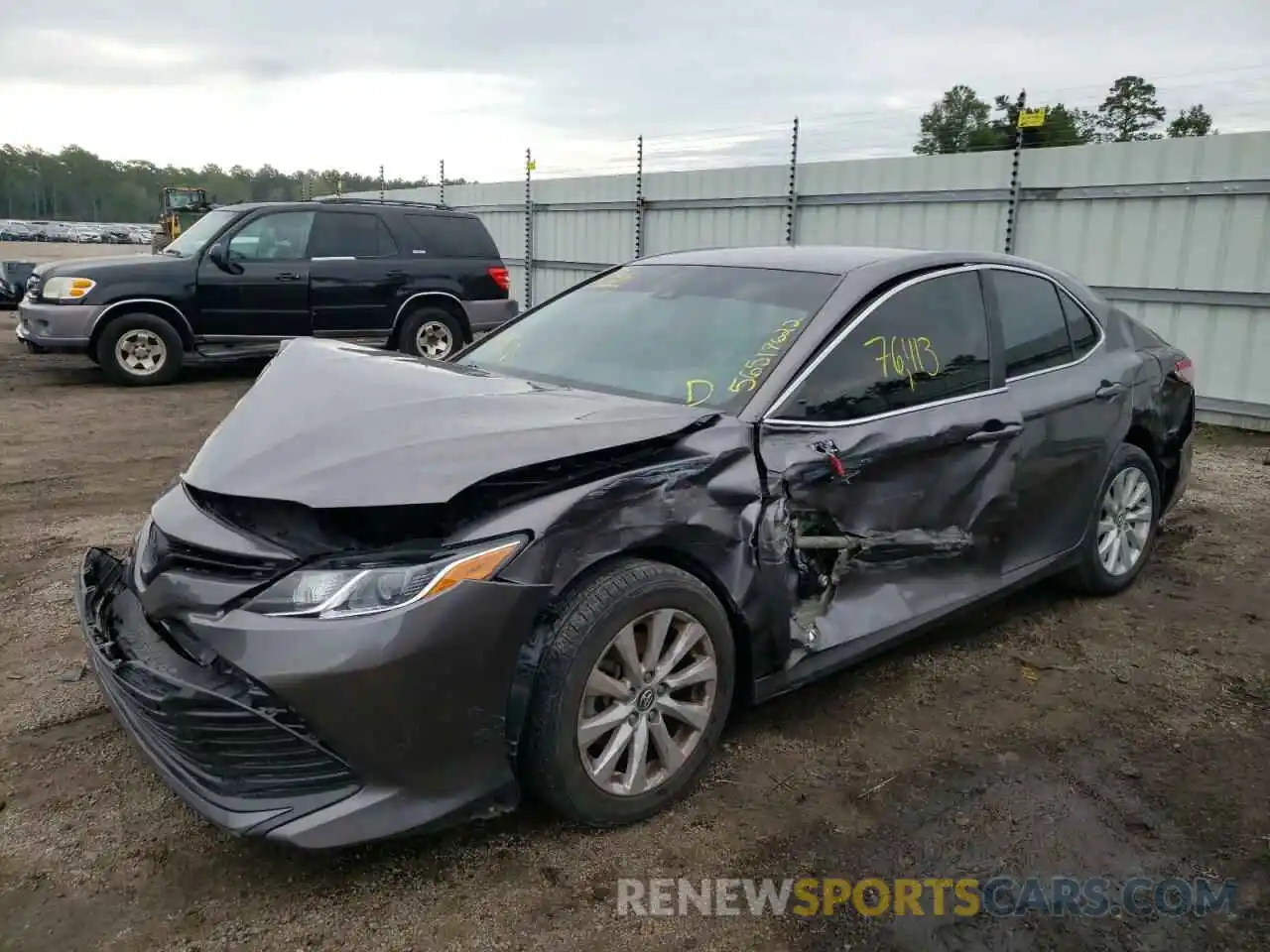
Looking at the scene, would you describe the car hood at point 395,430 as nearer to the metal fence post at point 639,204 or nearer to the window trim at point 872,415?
the window trim at point 872,415

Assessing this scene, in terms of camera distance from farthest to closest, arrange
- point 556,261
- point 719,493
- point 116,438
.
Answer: point 556,261
point 116,438
point 719,493

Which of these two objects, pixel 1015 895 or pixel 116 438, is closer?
pixel 1015 895

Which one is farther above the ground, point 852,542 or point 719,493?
point 719,493

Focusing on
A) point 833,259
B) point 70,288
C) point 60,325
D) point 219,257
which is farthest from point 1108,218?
point 60,325

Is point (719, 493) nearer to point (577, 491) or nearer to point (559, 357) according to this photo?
point (577, 491)

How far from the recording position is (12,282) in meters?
14.8

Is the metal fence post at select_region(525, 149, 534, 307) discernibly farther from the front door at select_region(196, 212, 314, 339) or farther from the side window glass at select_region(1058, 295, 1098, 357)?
the side window glass at select_region(1058, 295, 1098, 357)

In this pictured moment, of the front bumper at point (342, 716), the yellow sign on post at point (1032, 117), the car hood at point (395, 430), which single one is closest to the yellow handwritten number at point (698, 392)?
the car hood at point (395, 430)

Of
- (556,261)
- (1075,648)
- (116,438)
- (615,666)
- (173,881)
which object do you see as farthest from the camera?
(556,261)

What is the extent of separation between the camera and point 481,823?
2.76 meters

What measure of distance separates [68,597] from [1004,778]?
3802mm

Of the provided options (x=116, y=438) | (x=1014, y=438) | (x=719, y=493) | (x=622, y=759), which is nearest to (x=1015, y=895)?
(x=622, y=759)

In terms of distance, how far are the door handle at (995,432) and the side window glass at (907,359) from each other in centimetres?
15

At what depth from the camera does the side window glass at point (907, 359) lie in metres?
3.26
